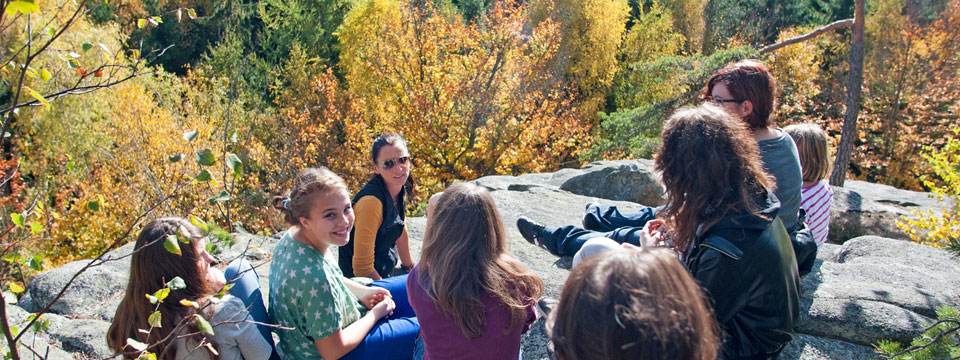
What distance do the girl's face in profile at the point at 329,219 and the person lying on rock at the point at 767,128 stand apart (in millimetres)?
1694

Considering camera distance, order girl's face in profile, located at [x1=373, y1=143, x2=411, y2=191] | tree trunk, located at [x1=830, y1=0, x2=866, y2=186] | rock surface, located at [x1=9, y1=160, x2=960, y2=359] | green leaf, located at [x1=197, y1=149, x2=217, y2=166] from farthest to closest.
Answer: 1. tree trunk, located at [x1=830, y1=0, x2=866, y2=186]
2. girl's face in profile, located at [x1=373, y1=143, x2=411, y2=191]
3. rock surface, located at [x1=9, y1=160, x2=960, y2=359]
4. green leaf, located at [x1=197, y1=149, x2=217, y2=166]

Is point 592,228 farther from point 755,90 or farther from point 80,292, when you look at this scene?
point 80,292

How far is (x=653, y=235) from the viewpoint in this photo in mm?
2547

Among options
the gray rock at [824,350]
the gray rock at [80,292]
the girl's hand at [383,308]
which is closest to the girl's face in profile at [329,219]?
the girl's hand at [383,308]

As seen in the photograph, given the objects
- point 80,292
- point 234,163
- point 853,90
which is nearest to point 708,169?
point 234,163

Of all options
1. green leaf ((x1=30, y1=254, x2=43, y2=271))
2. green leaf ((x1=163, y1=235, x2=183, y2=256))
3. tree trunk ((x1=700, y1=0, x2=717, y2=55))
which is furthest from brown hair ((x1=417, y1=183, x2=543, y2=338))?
tree trunk ((x1=700, y1=0, x2=717, y2=55))

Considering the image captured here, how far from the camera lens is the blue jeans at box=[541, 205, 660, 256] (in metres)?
3.59

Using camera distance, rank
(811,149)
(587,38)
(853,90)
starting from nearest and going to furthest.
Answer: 1. (811,149)
2. (853,90)
3. (587,38)

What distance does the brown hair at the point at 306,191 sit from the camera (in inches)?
97.5

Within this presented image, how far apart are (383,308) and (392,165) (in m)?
1.10

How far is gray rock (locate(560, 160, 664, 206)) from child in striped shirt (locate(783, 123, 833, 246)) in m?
3.21

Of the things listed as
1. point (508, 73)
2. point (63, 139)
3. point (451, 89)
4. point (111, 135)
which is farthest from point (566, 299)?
point (63, 139)

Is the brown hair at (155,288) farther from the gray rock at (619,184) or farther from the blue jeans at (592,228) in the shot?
the gray rock at (619,184)

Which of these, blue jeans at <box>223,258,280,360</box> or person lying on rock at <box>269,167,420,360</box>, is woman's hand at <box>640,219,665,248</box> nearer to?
person lying on rock at <box>269,167,420,360</box>
